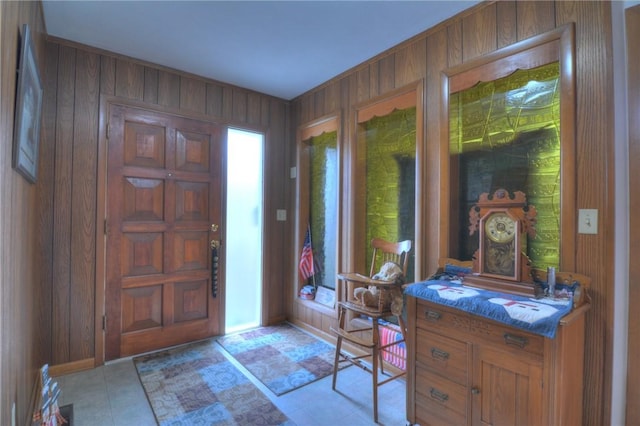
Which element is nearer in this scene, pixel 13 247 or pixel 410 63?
pixel 13 247

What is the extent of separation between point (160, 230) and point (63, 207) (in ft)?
2.38

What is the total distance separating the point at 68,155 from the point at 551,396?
342 centimetres

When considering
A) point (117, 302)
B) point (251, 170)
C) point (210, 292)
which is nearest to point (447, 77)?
point (251, 170)

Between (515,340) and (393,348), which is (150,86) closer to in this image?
(393,348)

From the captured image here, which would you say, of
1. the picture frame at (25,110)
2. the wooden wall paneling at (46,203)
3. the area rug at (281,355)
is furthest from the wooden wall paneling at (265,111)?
the area rug at (281,355)

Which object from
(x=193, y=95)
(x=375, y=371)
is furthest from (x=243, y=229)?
(x=375, y=371)

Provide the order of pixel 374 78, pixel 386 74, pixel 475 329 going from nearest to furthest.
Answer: pixel 475 329, pixel 386 74, pixel 374 78

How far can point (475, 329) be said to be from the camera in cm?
155

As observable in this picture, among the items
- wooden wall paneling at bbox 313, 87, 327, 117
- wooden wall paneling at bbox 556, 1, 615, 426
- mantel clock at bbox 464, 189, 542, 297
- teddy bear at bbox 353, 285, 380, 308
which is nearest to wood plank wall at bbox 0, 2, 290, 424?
wooden wall paneling at bbox 313, 87, 327, 117

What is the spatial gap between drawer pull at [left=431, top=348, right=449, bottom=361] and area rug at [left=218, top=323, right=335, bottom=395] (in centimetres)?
107

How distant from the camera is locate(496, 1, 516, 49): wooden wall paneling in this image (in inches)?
73.4

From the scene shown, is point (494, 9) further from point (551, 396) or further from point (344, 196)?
point (551, 396)

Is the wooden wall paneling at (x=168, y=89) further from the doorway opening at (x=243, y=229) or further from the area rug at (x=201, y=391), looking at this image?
the area rug at (x=201, y=391)

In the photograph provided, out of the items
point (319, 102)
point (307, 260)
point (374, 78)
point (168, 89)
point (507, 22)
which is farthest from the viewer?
point (307, 260)
